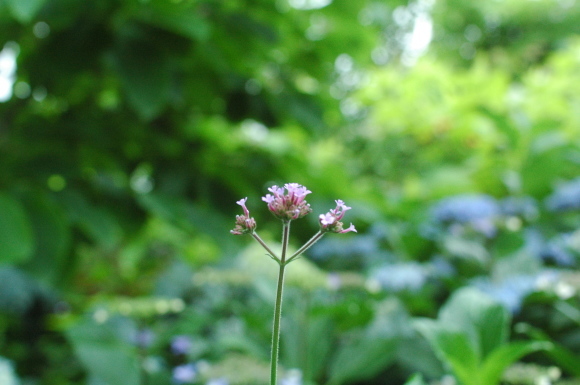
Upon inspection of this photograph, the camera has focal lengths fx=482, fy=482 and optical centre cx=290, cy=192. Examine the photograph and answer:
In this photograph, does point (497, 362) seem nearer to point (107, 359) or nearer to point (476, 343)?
point (476, 343)

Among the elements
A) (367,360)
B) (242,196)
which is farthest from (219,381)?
(242,196)

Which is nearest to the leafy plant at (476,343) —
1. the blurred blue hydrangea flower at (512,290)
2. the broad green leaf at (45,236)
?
the blurred blue hydrangea flower at (512,290)

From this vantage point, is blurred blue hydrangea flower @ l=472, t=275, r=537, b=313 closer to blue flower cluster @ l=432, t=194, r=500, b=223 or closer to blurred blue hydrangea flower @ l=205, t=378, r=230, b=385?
blue flower cluster @ l=432, t=194, r=500, b=223

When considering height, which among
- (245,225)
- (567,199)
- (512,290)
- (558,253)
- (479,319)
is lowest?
(245,225)

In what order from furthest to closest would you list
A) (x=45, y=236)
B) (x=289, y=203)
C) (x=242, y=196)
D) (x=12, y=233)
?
(x=242, y=196) < (x=45, y=236) < (x=12, y=233) < (x=289, y=203)

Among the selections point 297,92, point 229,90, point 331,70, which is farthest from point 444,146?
point 229,90

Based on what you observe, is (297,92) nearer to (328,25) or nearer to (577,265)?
(328,25)

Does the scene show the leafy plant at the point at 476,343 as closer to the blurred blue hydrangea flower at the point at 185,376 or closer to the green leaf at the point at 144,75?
the blurred blue hydrangea flower at the point at 185,376
